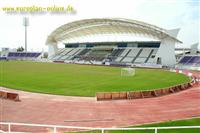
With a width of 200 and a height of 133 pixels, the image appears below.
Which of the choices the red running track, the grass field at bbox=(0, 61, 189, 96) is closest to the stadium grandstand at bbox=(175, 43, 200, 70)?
the grass field at bbox=(0, 61, 189, 96)

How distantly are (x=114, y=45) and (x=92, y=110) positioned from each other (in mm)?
83415

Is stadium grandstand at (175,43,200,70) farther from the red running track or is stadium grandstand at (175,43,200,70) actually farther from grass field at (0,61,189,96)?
the red running track

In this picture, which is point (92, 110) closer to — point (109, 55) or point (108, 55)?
point (109, 55)

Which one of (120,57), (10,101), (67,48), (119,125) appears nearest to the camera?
(119,125)

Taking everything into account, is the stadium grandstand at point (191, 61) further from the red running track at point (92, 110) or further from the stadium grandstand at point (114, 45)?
the red running track at point (92, 110)

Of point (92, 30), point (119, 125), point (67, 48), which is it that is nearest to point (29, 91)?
point (119, 125)

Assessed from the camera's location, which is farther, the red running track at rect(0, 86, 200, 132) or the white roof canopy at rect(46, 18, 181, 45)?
the white roof canopy at rect(46, 18, 181, 45)

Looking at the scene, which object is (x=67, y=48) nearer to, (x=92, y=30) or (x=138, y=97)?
(x=92, y=30)

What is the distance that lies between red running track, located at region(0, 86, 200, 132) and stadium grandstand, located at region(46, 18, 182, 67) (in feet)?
157

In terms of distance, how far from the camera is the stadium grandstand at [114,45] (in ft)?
237

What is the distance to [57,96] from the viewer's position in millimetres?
21656

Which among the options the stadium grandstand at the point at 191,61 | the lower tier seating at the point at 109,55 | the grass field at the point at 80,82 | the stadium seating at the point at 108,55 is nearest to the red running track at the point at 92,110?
the grass field at the point at 80,82

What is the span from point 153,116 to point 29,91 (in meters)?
12.2

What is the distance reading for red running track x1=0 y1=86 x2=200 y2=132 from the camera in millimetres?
14742
